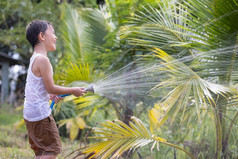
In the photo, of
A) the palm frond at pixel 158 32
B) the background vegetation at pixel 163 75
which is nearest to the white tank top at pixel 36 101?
the background vegetation at pixel 163 75

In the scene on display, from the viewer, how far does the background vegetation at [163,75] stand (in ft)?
9.37

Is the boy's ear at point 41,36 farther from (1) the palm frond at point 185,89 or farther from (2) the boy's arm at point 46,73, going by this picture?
(1) the palm frond at point 185,89

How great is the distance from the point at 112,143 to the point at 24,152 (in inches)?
55.2

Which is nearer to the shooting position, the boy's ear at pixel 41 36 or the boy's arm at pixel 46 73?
the boy's arm at pixel 46 73

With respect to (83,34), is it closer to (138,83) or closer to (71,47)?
(71,47)

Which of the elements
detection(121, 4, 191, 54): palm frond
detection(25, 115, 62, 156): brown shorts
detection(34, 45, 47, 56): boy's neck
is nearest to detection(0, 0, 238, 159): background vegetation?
detection(121, 4, 191, 54): palm frond

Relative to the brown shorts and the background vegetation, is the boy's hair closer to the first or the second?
the brown shorts

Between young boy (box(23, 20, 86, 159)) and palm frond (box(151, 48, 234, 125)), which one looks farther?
palm frond (box(151, 48, 234, 125))

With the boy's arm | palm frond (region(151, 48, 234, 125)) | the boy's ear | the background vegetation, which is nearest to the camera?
the boy's arm

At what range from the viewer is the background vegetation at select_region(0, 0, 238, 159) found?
2857 mm

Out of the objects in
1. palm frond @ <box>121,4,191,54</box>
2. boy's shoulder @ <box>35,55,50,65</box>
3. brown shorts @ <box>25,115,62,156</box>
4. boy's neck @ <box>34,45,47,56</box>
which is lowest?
brown shorts @ <box>25,115,62,156</box>

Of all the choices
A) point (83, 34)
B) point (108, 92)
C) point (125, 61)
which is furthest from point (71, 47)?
point (108, 92)

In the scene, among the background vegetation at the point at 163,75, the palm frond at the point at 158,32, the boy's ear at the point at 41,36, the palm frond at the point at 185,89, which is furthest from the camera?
the palm frond at the point at 158,32

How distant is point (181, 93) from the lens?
2.73 meters
